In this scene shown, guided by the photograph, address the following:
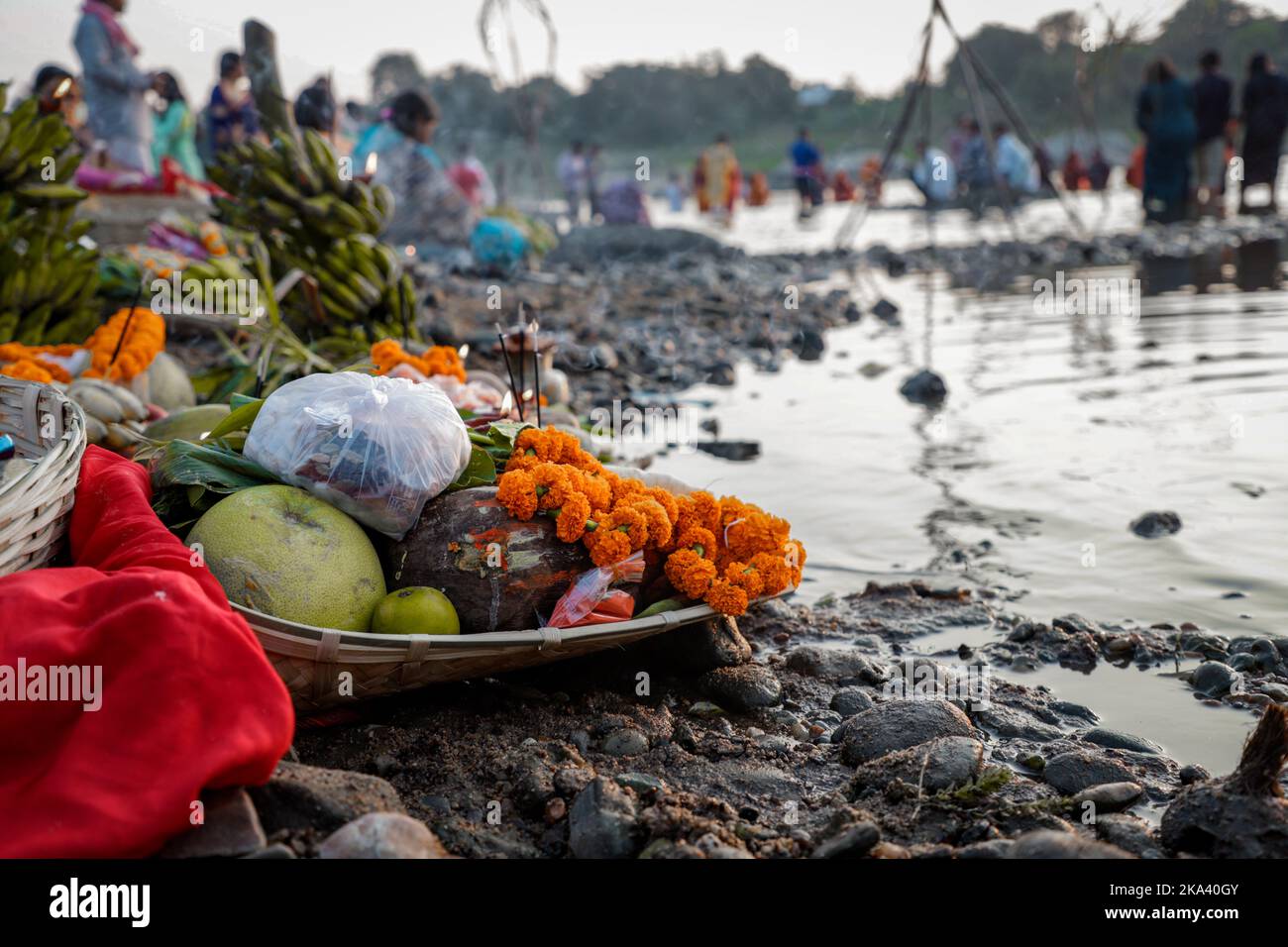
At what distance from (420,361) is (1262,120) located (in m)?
18.6

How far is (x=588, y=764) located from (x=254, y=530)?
113cm

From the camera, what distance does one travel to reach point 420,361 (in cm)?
479

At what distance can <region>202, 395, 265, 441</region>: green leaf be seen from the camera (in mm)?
3705

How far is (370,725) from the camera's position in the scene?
3160mm

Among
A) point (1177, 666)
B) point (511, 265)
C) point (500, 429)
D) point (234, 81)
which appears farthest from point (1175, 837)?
point (234, 81)

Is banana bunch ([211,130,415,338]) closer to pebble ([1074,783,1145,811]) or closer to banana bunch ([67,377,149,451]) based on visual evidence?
banana bunch ([67,377,149,451])

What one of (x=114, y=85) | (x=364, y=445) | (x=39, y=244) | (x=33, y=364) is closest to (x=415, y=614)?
(x=364, y=445)

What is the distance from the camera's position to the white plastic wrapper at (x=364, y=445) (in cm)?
324

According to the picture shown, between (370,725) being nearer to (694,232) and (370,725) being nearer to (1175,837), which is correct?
(1175,837)

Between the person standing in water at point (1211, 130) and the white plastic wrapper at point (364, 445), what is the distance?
18.0m

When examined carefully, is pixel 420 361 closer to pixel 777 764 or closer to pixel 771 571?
pixel 771 571

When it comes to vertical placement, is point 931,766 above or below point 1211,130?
below

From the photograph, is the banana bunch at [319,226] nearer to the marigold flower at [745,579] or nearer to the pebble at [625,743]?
the marigold flower at [745,579]

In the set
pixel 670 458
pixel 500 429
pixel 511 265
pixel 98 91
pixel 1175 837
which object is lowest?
pixel 1175 837
